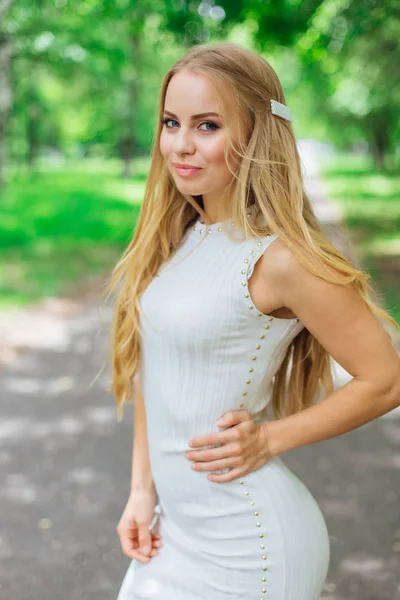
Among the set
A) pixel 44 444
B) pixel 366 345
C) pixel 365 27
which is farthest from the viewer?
pixel 365 27

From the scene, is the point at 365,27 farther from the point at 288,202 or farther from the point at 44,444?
the point at 288,202

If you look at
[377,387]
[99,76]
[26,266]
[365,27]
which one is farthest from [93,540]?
[99,76]

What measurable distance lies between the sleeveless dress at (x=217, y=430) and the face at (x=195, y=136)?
13 cm

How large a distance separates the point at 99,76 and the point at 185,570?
21.7 meters

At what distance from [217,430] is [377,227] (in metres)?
16.1

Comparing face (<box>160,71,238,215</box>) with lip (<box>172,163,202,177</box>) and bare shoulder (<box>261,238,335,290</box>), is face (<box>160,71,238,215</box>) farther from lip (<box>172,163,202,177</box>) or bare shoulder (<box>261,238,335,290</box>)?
bare shoulder (<box>261,238,335,290</box>)

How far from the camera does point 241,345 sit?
5.49ft

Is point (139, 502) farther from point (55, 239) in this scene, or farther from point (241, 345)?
point (55, 239)

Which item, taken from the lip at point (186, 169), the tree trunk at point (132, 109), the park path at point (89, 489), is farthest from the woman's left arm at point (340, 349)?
the tree trunk at point (132, 109)

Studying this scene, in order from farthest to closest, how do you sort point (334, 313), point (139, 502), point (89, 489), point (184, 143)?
point (89, 489) → point (139, 502) → point (184, 143) → point (334, 313)

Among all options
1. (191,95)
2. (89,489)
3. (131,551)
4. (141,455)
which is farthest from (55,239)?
(191,95)

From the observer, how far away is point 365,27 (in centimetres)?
812

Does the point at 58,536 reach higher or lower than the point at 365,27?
lower

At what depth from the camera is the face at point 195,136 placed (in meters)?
1.69
